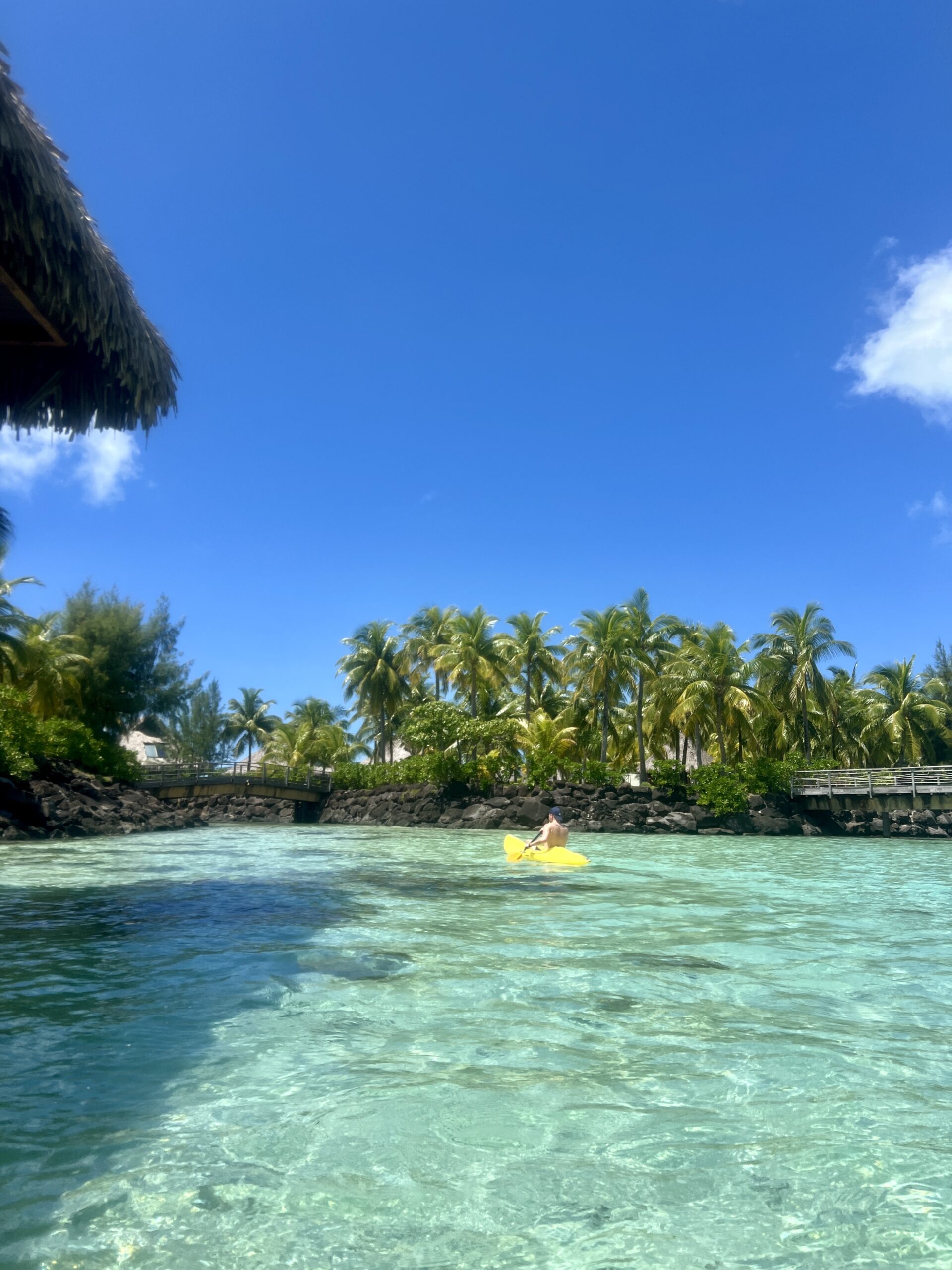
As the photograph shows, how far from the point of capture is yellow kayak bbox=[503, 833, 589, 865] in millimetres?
16375

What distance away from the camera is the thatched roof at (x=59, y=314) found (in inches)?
233

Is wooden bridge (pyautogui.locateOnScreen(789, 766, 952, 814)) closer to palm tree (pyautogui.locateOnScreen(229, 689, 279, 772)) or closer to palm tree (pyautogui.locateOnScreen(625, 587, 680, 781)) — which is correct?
palm tree (pyautogui.locateOnScreen(625, 587, 680, 781))

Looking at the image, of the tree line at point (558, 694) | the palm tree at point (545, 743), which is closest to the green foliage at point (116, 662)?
the tree line at point (558, 694)

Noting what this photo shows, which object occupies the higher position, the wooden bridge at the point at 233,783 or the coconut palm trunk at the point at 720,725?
the coconut palm trunk at the point at 720,725

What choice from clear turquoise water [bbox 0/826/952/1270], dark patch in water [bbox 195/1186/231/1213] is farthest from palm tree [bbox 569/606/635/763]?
dark patch in water [bbox 195/1186/231/1213]

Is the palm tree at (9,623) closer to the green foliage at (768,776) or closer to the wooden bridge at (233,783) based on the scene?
the wooden bridge at (233,783)

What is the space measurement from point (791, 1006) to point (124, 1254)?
14.2 feet

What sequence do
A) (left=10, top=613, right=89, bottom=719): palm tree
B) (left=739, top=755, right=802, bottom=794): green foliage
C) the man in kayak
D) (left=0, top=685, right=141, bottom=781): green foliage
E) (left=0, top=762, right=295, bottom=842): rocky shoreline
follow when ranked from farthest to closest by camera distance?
(left=739, top=755, right=802, bottom=794): green foliage, (left=10, top=613, right=89, bottom=719): palm tree, (left=0, top=685, right=141, bottom=781): green foliage, (left=0, top=762, right=295, bottom=842): rocky shoreline, the man in kayak

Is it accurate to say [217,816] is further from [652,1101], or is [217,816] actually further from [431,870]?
[652,1101]

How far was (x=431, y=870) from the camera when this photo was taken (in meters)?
15.6

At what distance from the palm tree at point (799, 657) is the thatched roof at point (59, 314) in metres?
36.1

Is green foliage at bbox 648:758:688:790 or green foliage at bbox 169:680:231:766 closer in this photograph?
green foliage at bbox 648:758:688:790

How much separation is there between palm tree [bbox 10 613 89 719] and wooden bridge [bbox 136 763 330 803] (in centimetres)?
446

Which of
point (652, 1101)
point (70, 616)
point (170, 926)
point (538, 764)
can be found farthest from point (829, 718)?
point (652, 1101)
